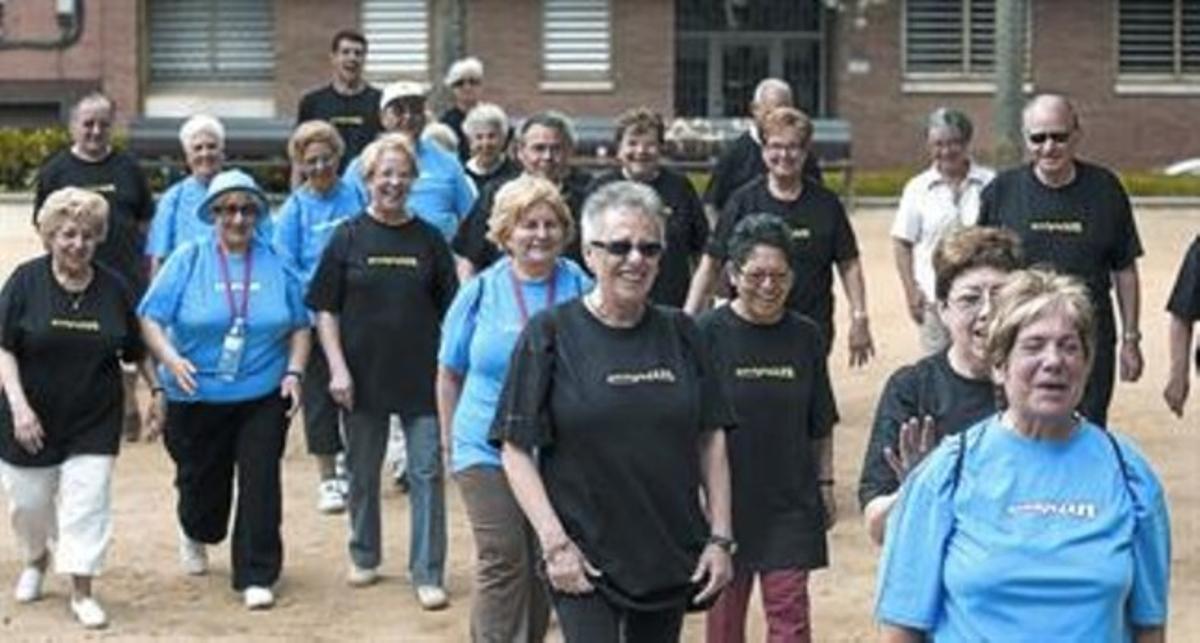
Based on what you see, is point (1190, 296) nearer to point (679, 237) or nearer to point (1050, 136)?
point (1050, 136)

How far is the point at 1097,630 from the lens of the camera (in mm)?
4266

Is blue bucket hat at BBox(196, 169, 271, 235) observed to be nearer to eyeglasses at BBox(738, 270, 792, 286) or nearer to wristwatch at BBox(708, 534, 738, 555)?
eyeglasses at BBox(738, 270, 792, 286)

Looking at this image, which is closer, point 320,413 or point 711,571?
point 711,571

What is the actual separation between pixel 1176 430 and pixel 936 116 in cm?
365

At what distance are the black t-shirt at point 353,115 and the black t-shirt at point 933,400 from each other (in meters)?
8.01

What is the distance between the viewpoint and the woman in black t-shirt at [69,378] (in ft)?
28.6

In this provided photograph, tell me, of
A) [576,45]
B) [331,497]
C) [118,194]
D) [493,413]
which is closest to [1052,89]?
[576,45]

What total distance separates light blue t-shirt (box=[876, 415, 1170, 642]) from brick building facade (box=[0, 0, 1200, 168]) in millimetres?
36528

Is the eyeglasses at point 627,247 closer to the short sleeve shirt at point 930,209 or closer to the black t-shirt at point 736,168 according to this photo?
the short sleeve shirt at point 930,209

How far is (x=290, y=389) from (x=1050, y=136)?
310cm

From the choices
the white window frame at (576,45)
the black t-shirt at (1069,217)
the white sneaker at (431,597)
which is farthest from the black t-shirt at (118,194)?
the white window frame at (576,45)

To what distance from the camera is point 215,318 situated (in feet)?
30.0

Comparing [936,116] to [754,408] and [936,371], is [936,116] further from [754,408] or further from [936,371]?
[936,371]

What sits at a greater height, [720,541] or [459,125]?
[459,125]
